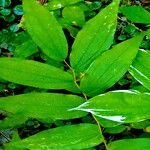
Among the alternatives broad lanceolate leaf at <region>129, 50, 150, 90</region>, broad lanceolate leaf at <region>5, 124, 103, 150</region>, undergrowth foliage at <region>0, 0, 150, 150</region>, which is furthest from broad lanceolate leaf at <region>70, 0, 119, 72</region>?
broad lanceolate leaf at <region>5, 124, 103, 150</region>

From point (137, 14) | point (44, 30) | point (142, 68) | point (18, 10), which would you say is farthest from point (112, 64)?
point (18, 10)

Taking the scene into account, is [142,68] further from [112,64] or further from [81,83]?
[81,83]

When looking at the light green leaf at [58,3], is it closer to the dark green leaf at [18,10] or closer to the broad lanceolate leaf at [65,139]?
the dark green leaf at [18,10]

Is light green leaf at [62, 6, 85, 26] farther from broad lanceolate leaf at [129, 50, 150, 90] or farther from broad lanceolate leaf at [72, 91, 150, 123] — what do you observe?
broad lanceolate leaf at [72, 91, 150, 123]

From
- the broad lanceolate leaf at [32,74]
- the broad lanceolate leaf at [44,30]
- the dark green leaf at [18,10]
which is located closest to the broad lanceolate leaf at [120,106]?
the broad lanceolate leaf at [32,74]

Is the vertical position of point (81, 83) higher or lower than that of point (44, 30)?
lower

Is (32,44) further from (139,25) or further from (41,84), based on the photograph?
(139,25)
